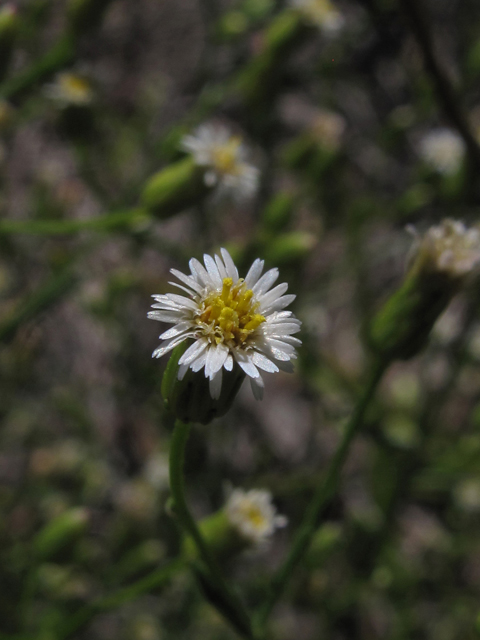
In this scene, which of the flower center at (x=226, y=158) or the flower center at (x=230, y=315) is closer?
the flower center at (x=230, y=315)

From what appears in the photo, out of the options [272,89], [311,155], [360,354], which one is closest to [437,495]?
[360,354]

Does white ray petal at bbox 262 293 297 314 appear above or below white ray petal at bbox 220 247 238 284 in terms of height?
below

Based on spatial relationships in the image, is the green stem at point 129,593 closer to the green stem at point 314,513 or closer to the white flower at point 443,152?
the green stem at point 314,513

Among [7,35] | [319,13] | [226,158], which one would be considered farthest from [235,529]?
[319,13]

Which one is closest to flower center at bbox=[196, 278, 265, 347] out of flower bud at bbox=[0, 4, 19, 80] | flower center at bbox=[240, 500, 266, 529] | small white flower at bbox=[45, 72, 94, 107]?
flower center at bbox=[240, 500, 266, 529]

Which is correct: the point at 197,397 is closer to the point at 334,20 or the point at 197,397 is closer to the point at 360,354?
the point at 334,20

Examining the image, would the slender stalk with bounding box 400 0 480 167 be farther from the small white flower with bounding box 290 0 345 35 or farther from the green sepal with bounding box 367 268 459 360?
the small white flower with bounding box 290 0 345 35

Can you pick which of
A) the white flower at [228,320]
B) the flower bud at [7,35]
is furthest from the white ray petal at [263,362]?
the flower bud at [7,35]
